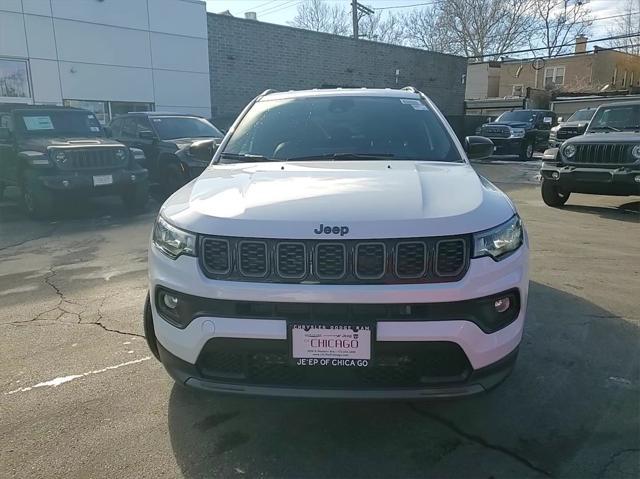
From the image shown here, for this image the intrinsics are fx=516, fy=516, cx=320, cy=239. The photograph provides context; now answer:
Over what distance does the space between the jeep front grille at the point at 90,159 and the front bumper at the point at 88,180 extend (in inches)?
4.2

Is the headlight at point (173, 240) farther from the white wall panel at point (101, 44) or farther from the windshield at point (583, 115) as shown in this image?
the windshield at point (583, 115)

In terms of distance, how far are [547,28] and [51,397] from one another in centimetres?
5373

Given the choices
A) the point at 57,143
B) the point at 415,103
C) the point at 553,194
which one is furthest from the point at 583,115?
the point at 57,143

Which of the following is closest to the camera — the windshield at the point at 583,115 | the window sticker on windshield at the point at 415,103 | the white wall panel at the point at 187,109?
the window sticker on windshield at the point at 415,103

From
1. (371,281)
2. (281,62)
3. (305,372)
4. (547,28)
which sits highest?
(547,28)

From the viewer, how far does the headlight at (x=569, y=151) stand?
870 cm

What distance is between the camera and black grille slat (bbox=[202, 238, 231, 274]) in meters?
2.30

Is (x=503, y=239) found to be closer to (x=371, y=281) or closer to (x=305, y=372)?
(x=371, y=281)

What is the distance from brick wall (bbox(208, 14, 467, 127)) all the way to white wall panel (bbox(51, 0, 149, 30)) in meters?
2.59

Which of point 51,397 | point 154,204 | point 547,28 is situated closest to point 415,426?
point 51,397

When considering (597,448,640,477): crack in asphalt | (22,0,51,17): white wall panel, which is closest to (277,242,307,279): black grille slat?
(597,448,640,477): crack in asphalt

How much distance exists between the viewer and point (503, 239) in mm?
2406

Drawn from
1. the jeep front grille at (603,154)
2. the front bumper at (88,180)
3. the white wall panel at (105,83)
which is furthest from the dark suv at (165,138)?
the jeep front grille at (603,154)

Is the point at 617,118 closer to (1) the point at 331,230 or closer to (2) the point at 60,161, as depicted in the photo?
(1) the point at 331,230
